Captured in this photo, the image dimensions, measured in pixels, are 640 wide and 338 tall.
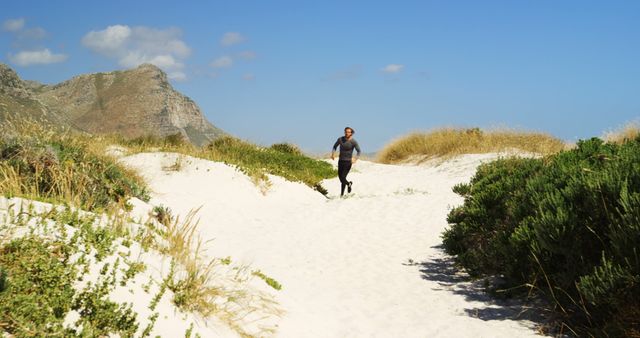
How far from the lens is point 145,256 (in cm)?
546

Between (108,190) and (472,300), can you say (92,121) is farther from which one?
(472,300)

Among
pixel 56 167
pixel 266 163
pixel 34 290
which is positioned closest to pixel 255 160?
pixel 266 163

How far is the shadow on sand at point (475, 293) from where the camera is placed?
21.1ft

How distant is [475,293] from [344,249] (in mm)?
3760

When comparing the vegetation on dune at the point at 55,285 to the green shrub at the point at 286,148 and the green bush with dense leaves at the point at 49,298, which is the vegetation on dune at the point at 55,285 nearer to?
the green bush with dense leaves at the point at 49,298

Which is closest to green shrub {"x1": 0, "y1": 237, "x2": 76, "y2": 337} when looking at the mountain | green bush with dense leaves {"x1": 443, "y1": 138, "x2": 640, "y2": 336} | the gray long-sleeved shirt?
green bush with dense leaves {"x1": 443, "y1": 138, "x2": 640, "y2": 336}

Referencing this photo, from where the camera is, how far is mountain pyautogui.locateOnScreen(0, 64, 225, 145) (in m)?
70.7

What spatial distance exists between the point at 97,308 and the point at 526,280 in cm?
538

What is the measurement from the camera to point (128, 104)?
77.4m

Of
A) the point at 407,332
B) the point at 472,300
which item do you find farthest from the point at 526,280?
the point at 407,332

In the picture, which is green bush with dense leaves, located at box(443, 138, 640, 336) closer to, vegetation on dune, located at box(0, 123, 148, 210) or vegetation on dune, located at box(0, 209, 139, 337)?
vegetation on dune, located at box(0, 209, 139, 337)

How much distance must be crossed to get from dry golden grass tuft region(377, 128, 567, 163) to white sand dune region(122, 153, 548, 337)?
579cm

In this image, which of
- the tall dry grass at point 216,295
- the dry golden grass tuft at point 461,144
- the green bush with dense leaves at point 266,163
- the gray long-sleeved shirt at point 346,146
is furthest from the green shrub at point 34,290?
the dry golden grass tuft at point 461,144

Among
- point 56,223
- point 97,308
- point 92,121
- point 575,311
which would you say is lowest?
point 575,311
